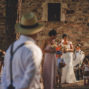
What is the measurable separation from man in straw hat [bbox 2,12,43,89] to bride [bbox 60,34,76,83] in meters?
7.22

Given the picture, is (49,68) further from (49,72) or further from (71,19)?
(71,19)

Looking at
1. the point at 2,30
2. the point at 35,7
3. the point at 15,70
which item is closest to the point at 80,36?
the point at 35,7

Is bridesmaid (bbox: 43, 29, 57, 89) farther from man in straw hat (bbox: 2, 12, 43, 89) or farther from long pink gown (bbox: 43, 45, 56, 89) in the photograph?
man in straw hat (bbox: 2, 12, 43, 89)

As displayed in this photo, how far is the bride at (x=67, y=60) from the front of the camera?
10.5 metres

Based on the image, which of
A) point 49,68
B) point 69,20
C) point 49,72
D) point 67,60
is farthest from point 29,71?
point 69,20

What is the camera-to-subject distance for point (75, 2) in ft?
48.9

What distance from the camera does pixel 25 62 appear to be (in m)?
3.05

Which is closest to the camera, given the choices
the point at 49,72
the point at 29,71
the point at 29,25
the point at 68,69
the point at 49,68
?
the point at 29,71

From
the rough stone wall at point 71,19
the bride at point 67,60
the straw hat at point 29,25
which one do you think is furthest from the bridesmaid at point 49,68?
the rough stone wall at point 71,19

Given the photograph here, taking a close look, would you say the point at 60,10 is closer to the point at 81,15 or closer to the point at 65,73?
the point at 81,15

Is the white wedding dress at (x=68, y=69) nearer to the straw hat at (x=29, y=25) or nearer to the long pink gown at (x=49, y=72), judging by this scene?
the long pink gown at (x=49, y=72)

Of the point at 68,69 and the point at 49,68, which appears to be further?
the point at 68,69

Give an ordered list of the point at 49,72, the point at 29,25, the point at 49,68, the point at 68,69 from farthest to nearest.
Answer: the point at 68,69 → the point at 49,68 → the point at 49,72 → the point at 29,25

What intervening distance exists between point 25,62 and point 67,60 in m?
7.64
